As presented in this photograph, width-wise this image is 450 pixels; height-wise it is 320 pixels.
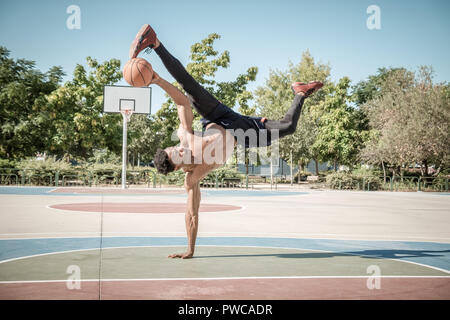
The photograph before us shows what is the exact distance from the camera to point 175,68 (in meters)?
5.61

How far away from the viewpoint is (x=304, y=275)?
4.92 metres

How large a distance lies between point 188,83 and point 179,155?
104 centimetres

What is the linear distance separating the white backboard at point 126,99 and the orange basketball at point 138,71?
58.2 feet

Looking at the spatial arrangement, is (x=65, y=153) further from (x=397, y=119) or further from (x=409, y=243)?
(x=409, y=243)

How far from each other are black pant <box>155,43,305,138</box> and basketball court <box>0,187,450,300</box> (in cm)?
192

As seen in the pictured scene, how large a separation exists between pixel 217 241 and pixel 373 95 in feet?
125

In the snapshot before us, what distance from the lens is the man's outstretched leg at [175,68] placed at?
17.2 ft

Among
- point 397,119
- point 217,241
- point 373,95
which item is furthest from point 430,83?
point 217,241

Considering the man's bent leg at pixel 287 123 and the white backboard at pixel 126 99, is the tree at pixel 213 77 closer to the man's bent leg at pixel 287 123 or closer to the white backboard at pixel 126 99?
the white backboard at pixel 126 99

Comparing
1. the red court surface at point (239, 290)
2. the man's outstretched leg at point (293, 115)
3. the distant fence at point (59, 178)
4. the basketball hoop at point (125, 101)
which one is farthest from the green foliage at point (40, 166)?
the red court surface at point (239, 290)

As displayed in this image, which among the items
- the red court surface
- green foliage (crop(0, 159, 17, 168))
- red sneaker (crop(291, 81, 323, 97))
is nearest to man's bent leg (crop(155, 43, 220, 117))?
red sneaker (crop(291, 81, 323, 97))

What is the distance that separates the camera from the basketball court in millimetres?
4176

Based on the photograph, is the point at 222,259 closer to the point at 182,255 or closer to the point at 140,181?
the point at 182,255

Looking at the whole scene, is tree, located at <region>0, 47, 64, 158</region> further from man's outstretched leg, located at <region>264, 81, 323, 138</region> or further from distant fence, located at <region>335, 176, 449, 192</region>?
man's outstretched leg, located at <region>264, 81, 323, 138</region>
